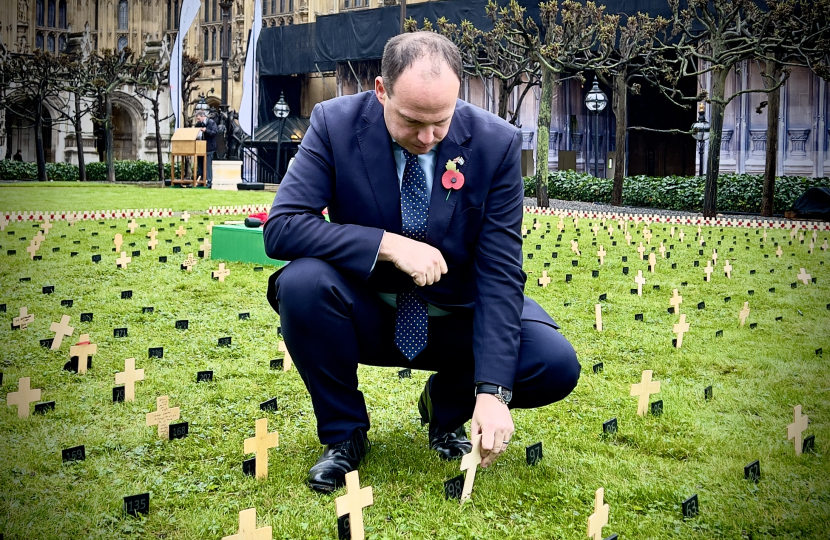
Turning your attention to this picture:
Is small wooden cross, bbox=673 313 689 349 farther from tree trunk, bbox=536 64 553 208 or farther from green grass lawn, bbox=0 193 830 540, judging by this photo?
tree trunk, bbox=536 64 553 208

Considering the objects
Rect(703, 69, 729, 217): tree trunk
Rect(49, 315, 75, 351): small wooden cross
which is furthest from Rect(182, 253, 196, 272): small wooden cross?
Answer: Rect(703, 69, 729, 217): tree trunk

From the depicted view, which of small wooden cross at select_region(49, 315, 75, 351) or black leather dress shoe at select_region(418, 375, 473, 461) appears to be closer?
black leather dress shoe at select_region(418, 375, 473, 461)

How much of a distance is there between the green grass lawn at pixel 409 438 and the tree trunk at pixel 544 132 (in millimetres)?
13075

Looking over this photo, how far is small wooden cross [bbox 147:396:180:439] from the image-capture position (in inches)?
127

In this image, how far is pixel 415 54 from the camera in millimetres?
2514

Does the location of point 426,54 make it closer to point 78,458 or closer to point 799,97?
point 78,458

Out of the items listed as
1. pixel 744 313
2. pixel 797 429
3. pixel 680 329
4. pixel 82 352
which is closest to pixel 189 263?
pixel 82 352

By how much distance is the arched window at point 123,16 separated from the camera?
46156 mm

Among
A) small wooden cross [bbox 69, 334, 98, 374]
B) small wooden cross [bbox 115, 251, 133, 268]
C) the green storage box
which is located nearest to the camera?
small wooden cross [bbox 69, 334, 98, 374]

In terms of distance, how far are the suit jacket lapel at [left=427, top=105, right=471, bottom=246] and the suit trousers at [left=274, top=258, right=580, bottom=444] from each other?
1.07 ft

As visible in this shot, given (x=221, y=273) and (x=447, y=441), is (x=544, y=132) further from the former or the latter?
(x=447, y=441)

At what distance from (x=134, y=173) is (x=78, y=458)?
4006cm

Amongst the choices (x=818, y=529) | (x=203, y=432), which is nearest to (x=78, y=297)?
(x=203, y=432)

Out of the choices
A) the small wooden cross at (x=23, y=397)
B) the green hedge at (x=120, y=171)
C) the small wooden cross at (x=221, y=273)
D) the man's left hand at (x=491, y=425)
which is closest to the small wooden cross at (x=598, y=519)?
the man's left hand at (x=491, y=425)
